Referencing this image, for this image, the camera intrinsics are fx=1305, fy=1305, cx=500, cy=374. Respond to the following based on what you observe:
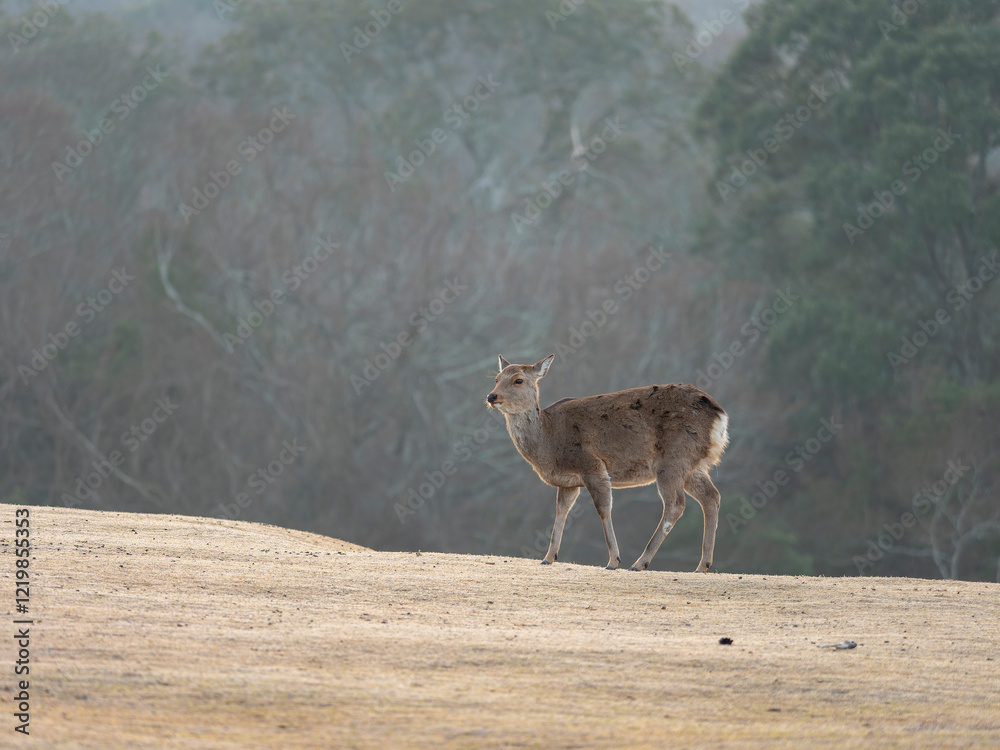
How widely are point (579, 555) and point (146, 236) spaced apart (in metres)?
13.3

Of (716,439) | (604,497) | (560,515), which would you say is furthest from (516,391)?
(716,439)

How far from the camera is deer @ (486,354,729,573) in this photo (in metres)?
9.09

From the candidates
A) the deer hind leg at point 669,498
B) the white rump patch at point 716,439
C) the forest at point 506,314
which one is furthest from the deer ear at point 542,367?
the forest at point 506,314

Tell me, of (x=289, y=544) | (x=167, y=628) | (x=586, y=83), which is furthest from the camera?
(x=586, y=83)

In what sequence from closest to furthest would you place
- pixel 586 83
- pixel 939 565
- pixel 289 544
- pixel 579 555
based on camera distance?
pixel 289 544
pixel 939 565
pixel 579 555
pixel 586 83

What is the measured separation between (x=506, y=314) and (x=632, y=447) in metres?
24.3

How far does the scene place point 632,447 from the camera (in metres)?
9.14

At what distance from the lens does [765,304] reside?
3288 cm

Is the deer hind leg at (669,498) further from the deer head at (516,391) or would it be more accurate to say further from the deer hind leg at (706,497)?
the deer head at (516,391)

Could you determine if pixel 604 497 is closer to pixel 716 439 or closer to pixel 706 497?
pixel 706 497

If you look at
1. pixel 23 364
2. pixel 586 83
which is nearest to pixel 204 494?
pixel 23 364

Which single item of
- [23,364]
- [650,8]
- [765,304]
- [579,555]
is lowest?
[579,555]

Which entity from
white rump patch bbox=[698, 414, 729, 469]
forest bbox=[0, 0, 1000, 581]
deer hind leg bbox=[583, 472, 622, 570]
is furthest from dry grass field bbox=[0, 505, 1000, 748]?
forest bbox=[0, 0, 1000, 581]

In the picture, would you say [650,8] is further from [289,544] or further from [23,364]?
[289,544]
